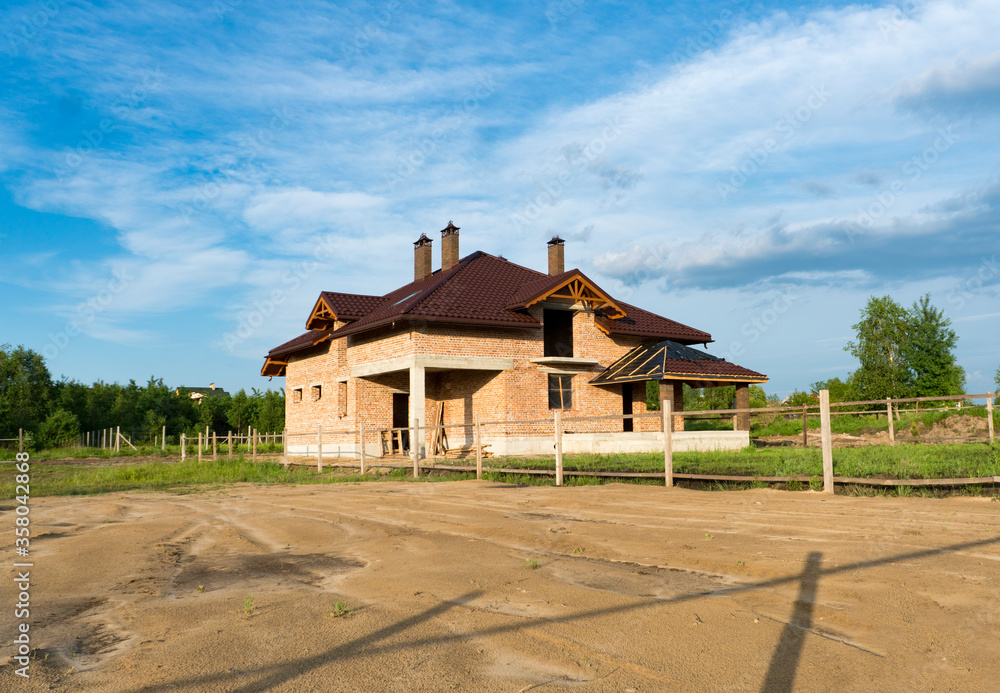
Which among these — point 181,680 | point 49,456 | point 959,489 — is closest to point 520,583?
point 181,680

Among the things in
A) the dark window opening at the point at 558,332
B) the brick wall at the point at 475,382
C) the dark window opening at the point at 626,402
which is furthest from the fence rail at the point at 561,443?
the dark window opening at the point at 558,332

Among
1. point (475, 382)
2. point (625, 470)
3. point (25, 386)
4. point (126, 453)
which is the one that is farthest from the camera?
point (25, 386)

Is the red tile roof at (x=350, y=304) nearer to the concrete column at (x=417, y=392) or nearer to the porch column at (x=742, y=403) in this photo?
the concrete column at (x=417, y=392)

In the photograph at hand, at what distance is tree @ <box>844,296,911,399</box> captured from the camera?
4359cm

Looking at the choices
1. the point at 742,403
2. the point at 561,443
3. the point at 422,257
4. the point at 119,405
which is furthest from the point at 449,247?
the point at 119,405

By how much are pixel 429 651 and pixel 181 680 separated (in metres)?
1.26

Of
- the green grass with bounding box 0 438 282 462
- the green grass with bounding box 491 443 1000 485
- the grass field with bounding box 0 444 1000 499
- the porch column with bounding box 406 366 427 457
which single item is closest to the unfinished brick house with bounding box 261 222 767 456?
the porch column with bounding box 406 366 427 457

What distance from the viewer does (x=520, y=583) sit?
554cm

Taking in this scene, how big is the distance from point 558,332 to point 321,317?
30.4ft

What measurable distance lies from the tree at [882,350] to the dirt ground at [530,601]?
126 ft

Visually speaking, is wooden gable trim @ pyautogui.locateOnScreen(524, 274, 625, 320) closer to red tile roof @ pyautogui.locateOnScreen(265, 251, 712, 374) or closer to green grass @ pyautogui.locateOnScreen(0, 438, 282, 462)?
red tile roof @ pyautogui.locateOnScreen(265, 251, 712, 374)

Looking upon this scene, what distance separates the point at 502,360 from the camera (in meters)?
24.6

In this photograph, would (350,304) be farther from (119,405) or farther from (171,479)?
(119,405)

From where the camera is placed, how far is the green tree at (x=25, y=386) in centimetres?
5003
